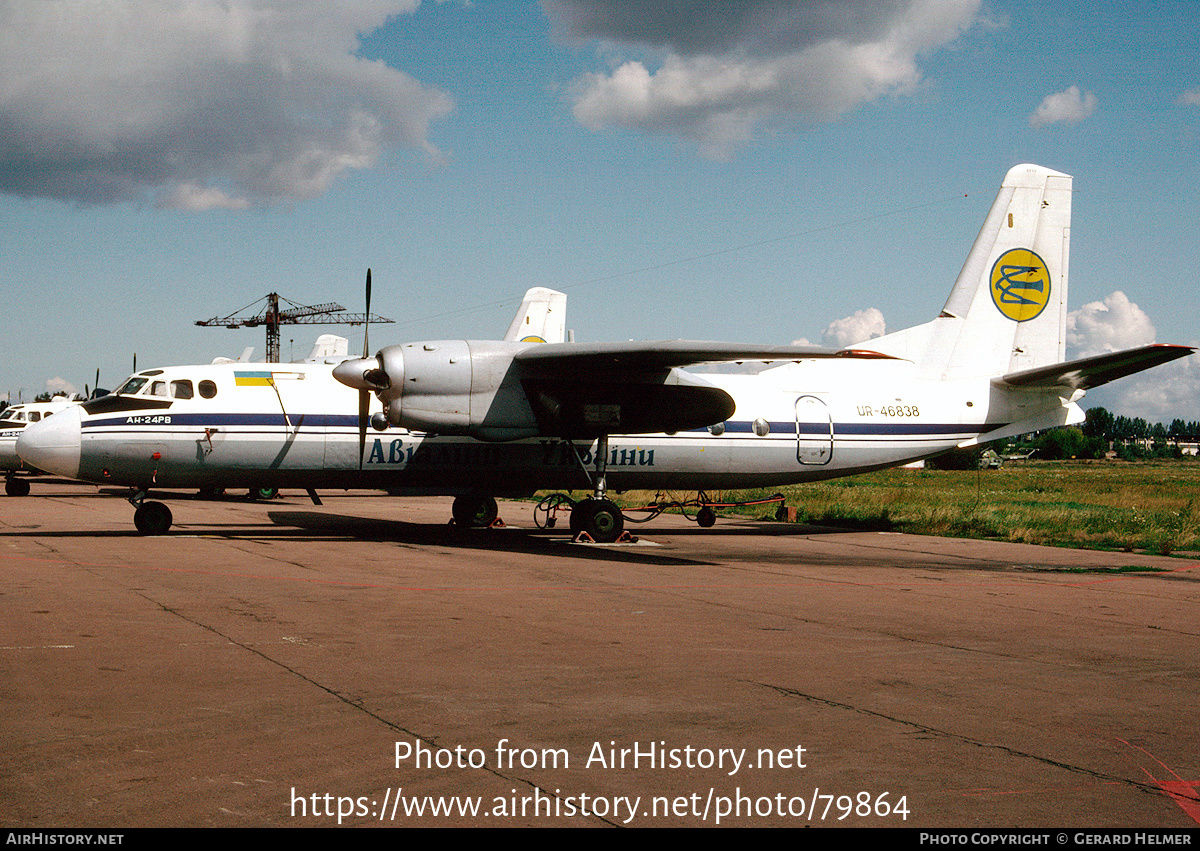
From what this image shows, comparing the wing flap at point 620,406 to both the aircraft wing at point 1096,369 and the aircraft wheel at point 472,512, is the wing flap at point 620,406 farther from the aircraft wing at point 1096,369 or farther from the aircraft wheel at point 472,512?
the aircraft wing at point 1096,369

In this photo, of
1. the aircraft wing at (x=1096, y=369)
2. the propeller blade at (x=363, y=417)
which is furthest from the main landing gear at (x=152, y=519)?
the aircraft wing at (x=1096, y=369)

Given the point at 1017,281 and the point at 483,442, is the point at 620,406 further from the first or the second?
the point at 1017,281

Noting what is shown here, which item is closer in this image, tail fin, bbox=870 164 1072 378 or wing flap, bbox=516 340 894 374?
wing flap, bbox=516 340 894 374

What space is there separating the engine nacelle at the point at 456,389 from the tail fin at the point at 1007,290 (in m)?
9.78

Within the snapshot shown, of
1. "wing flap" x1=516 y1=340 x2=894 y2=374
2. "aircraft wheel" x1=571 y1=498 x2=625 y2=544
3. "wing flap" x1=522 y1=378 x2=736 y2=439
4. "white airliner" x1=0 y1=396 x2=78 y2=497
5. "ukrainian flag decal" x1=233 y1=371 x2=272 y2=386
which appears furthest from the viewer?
"white airliner" x1=0 y1=396 x2=78 y2=497

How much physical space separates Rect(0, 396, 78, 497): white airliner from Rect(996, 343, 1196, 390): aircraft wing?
28.5m

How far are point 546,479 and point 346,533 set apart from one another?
4412mm

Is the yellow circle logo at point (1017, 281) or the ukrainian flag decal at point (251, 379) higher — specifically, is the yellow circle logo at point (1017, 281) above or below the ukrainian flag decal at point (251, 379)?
above

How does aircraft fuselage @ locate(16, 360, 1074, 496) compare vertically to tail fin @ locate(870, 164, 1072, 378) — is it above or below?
below

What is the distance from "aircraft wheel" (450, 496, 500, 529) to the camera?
2197 cm

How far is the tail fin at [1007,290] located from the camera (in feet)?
75.3

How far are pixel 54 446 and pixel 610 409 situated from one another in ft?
33.4

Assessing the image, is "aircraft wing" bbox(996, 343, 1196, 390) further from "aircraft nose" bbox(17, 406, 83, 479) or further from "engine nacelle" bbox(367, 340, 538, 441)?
"aircraft nose" bbox(17, 406, 83, 479)

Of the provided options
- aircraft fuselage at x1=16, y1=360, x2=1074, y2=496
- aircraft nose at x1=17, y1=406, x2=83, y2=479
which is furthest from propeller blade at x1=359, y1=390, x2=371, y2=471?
aircraft nose at x1=17, y1=406, x2=83, y2=479
